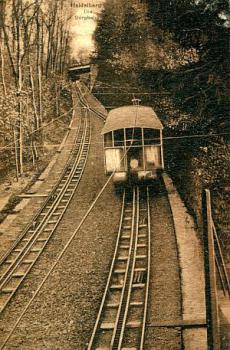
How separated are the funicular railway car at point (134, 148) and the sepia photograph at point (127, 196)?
50 millimetres

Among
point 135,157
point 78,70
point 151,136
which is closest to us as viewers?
point 151,136

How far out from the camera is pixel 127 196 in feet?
58.1

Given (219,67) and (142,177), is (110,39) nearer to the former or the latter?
(142,177)

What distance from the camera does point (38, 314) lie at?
32.4 feet

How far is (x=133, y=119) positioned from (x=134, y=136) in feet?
2.36

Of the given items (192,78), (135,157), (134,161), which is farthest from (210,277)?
(135,157)

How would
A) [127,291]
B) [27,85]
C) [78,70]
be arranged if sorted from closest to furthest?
[127,291], [78,70], [27,85]

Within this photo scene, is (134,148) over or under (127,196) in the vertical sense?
over

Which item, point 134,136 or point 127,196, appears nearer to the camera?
point 134,136

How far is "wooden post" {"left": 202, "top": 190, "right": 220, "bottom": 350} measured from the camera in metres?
5.27

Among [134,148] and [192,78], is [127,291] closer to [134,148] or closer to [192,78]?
[192,78]

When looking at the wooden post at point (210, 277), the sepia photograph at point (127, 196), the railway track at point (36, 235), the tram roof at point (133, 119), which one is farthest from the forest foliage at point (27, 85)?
the wooden post at point (210, 277)

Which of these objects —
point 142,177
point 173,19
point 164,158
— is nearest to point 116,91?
point 164,158

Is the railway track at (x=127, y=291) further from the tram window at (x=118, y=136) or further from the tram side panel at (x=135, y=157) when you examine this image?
the tram window at (x=118, y=136)
